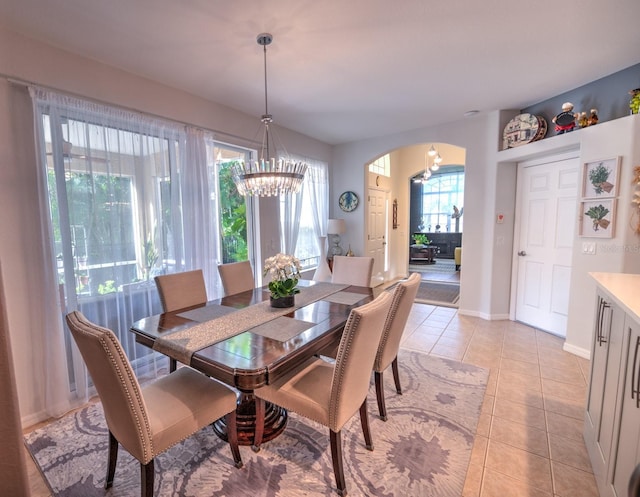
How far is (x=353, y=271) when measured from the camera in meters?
3.11

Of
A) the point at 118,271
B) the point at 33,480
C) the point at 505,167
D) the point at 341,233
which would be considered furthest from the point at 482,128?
the point at 33,480

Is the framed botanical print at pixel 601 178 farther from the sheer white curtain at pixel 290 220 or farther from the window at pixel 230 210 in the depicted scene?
the window at pixel 230 210

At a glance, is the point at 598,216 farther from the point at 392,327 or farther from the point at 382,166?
the point at 382,166

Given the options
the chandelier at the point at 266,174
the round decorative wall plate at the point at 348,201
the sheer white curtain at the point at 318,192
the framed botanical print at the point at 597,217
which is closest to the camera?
the chandelier at the point at 266,174

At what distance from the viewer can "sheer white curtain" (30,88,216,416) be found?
7.25ft

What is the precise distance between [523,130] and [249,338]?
3.90 metres

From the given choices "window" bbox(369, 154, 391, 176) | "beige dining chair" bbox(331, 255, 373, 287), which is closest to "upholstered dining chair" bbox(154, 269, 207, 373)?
"beige dining chair" bbox(331, 255, 373, 287)

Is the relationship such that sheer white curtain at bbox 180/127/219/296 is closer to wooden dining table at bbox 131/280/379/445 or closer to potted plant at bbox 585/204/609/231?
Answer: wooden dining table at bbox 131/280/379/445

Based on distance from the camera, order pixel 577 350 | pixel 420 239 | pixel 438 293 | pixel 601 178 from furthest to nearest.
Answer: pixel 420 239
pixel 438 293
pixel 577 350
pixel 601 178

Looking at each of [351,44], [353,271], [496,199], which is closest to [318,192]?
[353,271]

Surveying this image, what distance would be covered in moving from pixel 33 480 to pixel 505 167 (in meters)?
5.15

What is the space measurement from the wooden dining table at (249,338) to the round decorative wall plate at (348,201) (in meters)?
3.01

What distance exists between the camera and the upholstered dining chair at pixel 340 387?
1.49m

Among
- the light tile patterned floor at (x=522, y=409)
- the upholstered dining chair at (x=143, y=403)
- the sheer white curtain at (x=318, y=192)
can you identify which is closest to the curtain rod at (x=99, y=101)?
the sheer white curtain at (x=318, y=192)
